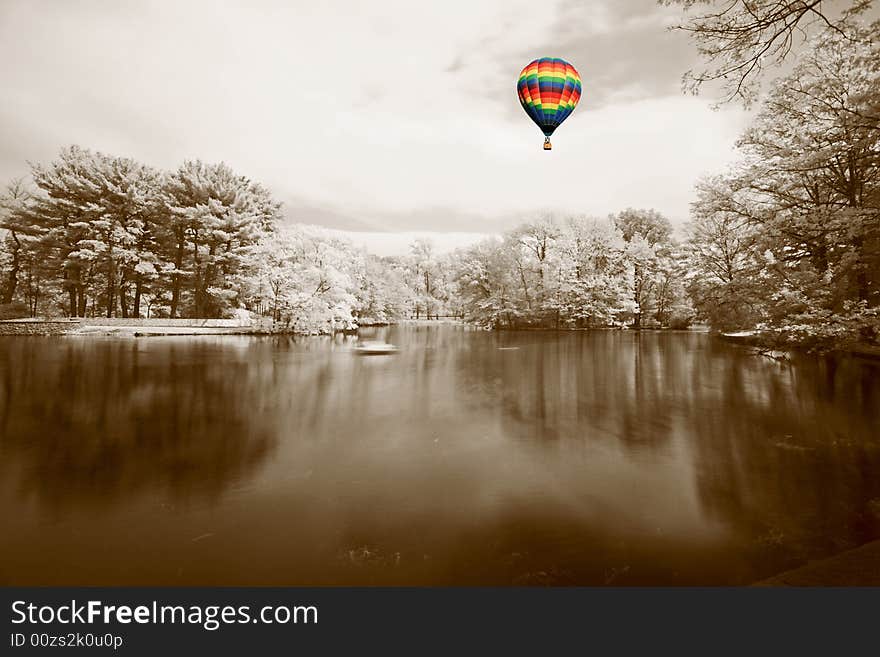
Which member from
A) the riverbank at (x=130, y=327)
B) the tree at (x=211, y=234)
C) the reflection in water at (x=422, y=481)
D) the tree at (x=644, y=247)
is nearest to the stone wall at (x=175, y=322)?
the riverbank at (x=130, y=327)

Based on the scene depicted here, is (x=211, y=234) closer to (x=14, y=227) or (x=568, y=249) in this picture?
(x=14, y=227)

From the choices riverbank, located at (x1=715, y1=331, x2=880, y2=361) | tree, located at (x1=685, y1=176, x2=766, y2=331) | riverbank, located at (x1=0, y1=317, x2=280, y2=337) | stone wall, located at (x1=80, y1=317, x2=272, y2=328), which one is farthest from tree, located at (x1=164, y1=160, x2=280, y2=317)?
riverbank, located at (x1=715, y1=331, x2=880, y2=361)

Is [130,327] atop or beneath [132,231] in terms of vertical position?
beneath

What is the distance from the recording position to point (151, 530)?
353cm

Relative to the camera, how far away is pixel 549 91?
49.9 ft

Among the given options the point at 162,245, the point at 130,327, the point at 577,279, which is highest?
the point at 162,245

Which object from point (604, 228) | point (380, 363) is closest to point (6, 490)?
point (380, 363)

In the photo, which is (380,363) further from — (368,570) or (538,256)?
(538,256)

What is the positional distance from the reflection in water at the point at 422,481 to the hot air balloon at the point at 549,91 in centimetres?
1086

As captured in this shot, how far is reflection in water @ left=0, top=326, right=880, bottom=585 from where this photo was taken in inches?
122

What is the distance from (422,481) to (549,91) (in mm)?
15119

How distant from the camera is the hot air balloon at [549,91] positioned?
15.0 meters

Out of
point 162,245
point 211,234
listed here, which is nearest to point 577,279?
point 211,234

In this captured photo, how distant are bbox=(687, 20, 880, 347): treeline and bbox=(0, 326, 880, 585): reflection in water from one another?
1.93m
